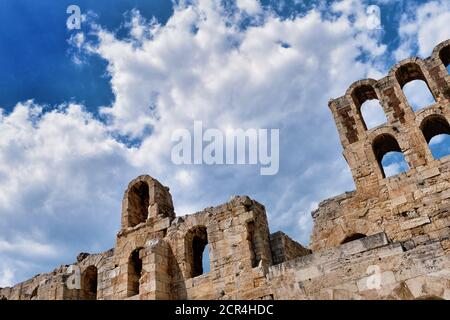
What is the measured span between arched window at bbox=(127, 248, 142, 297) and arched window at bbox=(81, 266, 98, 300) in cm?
231

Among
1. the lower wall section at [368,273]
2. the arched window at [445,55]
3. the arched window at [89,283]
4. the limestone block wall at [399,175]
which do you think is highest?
the arched window at [445,55]

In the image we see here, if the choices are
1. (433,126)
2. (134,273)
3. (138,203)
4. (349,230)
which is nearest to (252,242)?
(349,230)

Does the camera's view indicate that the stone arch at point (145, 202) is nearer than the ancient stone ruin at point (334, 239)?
No

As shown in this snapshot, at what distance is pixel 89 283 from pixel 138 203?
3.28 metres

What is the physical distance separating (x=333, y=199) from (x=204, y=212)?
4720mm

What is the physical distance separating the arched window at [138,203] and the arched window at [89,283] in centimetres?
235

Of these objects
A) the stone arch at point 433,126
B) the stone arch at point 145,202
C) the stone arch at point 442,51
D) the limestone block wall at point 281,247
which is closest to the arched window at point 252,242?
the limestone block wall at point 281,247

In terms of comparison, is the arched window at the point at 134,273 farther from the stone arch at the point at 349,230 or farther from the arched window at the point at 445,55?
the arched window at the point at 445,55

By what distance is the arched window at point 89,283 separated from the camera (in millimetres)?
14391

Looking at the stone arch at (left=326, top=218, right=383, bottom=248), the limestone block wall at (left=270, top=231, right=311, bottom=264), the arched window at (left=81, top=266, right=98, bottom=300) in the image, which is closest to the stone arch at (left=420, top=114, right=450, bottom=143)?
the stone arch at (left=326, top=218, right=383, bottom=248)

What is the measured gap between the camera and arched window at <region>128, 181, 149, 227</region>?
1418 centimetres

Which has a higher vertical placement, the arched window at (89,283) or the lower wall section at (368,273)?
the arched window at (89,283)

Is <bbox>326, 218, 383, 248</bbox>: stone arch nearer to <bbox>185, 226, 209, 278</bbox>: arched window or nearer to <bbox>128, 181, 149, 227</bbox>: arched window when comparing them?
<bbox>185, 226, 209, 278</bbox>: arched window
